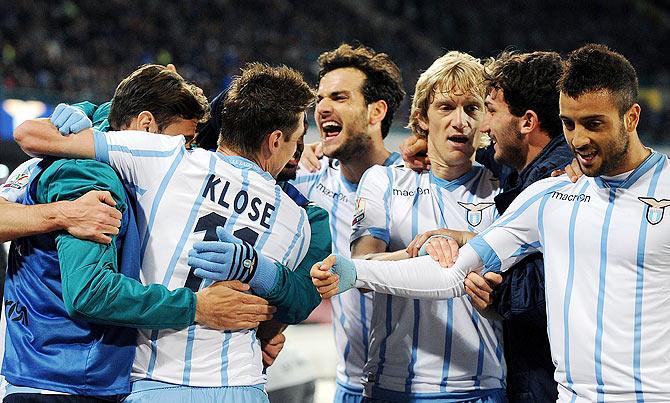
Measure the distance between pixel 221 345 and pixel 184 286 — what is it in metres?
0.27

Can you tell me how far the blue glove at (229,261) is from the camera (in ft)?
10.5

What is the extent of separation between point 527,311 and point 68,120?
1968 millimetres

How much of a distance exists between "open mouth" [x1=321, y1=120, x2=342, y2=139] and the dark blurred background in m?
9.49

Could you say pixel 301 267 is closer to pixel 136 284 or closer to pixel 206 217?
pixel 206 217

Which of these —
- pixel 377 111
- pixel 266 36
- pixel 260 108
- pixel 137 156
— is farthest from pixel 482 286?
pixel 266 36

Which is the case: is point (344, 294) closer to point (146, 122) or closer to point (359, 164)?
point (359, 164)

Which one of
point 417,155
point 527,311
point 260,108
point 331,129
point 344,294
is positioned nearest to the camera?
point 260,108

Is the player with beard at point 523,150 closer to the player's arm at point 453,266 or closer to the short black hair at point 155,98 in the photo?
the player's arm at point 453,266

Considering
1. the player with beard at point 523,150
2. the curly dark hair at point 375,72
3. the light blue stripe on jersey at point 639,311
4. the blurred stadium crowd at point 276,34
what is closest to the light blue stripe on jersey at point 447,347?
the player with beard at point 523,150

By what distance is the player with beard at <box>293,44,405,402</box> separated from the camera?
4762mm

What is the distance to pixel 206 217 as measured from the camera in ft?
11.0

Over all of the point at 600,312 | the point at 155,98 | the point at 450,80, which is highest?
the point at 450,80

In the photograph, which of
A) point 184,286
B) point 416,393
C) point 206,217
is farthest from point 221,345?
point 416,393

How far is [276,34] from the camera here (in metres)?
23.9
